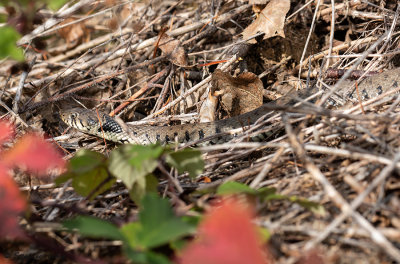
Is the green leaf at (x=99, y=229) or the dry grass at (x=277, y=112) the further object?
the dry grass at (x=277, y=112)

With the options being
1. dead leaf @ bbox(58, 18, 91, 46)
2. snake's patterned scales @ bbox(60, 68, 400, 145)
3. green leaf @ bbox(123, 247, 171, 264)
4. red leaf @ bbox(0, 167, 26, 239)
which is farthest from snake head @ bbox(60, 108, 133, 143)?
green leaf @ bbox(123, 247, 171, 264)

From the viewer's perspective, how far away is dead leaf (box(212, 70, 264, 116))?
4504 mm

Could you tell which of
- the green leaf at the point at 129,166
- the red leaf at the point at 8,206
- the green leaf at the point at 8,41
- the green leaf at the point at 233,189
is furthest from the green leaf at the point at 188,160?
the green leaf at the point at 8,41

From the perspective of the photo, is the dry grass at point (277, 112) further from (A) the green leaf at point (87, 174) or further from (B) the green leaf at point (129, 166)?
(B) the green leaf at point (129, 166)

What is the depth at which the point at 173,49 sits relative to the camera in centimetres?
517

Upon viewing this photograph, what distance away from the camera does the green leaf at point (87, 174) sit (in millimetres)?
2367

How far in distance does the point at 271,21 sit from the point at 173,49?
1244 mm

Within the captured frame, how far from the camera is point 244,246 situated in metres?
1.44

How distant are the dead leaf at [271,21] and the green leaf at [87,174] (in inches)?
120

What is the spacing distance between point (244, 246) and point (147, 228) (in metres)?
0.51

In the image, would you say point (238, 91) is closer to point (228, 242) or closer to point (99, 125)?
point (99, 125)

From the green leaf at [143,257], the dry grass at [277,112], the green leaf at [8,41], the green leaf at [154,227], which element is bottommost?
the dry grass at [277,112]

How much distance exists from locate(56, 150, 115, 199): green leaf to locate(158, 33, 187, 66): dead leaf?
8.83 ft

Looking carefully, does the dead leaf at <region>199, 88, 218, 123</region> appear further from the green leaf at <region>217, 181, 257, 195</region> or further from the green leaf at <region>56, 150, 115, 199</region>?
the green leaf at <region>217, 181, 257, 195</region>
